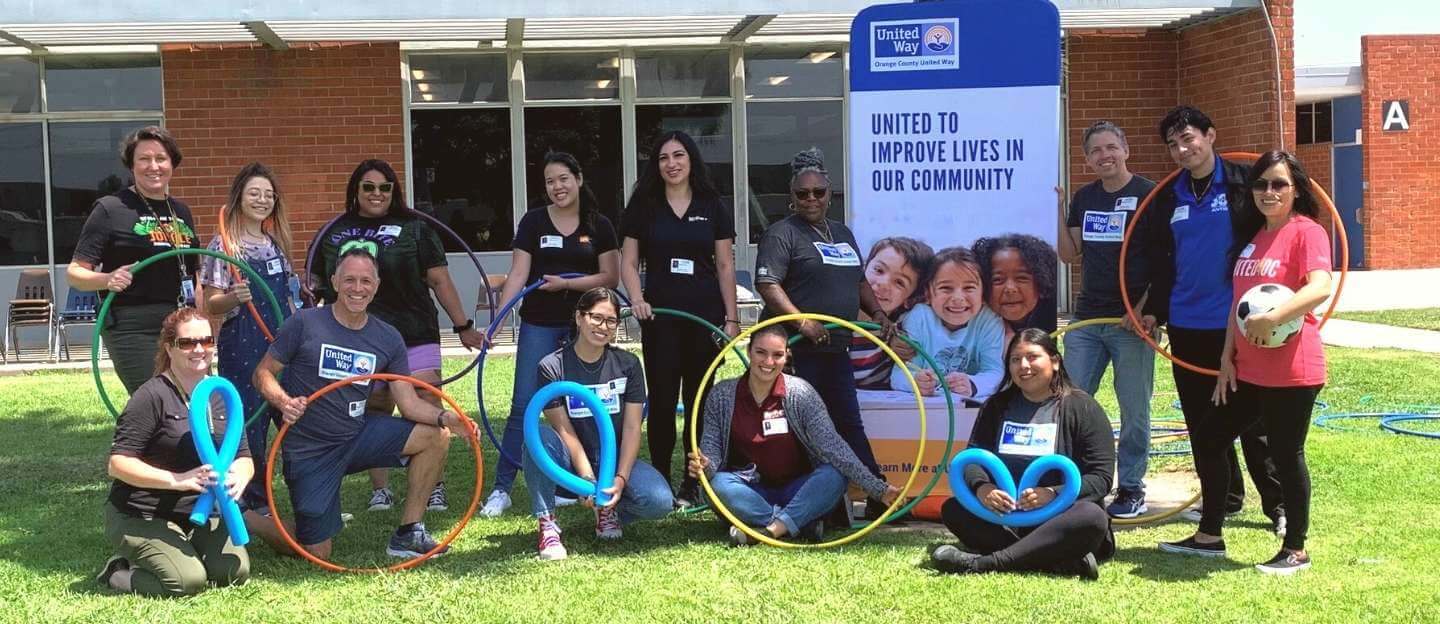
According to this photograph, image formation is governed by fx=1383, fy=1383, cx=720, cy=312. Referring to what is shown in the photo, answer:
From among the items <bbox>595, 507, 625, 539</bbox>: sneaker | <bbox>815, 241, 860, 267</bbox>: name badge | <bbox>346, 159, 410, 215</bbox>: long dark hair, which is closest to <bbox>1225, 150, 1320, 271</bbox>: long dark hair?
<bbox>815, 241, 860, 267</bbox>: name badge

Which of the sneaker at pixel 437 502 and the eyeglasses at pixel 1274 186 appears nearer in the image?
the eyeglasses at pixel 1274 186

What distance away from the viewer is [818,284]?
593 cm

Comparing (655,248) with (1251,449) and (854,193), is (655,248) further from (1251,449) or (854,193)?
(1251,449)

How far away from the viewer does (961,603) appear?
15.4 ft

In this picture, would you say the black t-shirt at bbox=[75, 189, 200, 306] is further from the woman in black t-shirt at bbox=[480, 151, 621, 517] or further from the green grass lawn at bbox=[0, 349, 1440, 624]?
the woman in black t-shirt at bbox=[480, 151, 621, 517]

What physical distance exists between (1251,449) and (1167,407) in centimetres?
387

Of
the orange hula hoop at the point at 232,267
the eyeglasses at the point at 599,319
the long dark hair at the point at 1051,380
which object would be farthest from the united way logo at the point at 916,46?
the orange hula hoop at the point at 232,267

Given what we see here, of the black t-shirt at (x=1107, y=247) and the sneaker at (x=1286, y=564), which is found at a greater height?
the black t-shirt at (x=1107, y=247)

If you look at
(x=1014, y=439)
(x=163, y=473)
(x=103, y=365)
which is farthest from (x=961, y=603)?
(x=103, y=365)

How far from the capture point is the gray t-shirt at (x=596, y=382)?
5750 millimetres

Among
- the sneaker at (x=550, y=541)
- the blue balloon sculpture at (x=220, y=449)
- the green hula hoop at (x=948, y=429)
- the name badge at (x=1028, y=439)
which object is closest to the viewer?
the blue balloon sculpture at (x=220, y=449)

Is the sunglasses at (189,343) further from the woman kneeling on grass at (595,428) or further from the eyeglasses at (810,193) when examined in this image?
the eyeglasses at (810,193)

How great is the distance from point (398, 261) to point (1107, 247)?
123 inches

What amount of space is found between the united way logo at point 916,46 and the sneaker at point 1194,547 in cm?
222
